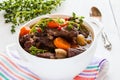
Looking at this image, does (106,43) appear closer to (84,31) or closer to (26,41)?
(84,31)

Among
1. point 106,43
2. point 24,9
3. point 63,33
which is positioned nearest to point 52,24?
point 63,33

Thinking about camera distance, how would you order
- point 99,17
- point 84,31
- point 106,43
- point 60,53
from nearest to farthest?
1. point 60,53
2. point 84,31
3. point 106,43
4. point 99,17

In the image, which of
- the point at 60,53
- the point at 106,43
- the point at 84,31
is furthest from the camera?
the point at 106,43

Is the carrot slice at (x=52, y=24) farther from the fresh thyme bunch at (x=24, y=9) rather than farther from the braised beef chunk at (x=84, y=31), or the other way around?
the fresh thyme bunch at (x=24, y=9)

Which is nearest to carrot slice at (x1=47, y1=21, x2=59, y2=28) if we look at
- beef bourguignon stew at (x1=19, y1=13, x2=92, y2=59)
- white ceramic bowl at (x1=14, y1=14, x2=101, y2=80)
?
beef bourguignon stew at (x1=19, y1=13, x2=92, y2=59)

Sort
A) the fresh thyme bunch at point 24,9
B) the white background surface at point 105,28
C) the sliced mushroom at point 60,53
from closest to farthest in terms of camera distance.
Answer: the sliced mushroom at point 60,53 < the white background surface at point 105,28 < the fresh thyme bunch at point 24,9

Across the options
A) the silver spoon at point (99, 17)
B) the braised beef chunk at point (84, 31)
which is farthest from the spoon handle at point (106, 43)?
the braised beef chunk at point (84, 31)

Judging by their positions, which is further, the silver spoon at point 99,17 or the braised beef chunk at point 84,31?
the silver spoon at point 99,17

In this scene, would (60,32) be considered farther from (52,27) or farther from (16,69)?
(16,69)
